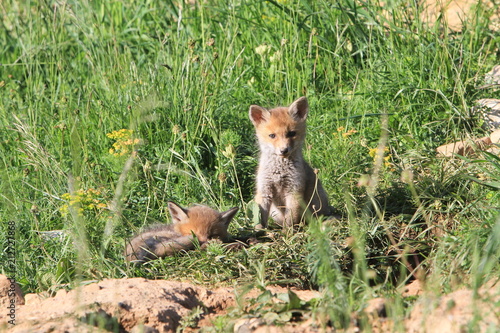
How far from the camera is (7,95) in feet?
23.8

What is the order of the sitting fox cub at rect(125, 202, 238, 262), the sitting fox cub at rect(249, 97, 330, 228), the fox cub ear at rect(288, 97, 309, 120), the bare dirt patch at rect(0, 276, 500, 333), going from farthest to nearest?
the fox cub ear at rect(288, 97, 309, 120)
the sitting fox cub at rect(249, 97, 330, 228)
the sitting fox cub at rect(125, 202, 238, 262)
the bare dirt patch at rect(0, 276, 500, 333)

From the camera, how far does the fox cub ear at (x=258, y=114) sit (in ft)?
18.9

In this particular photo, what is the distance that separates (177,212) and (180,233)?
0.54ft

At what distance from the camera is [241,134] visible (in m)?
6.51

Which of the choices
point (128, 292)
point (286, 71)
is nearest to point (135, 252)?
point (128, 292)

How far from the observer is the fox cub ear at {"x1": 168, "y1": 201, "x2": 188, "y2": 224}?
493cm

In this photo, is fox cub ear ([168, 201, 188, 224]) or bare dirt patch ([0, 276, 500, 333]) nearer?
bare dirt patch ([0, 276, 500, 333])

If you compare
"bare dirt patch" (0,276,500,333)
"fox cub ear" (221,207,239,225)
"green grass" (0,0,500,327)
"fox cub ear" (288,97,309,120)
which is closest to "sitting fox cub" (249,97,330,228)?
"fox cub ear" (288,97,309,120)

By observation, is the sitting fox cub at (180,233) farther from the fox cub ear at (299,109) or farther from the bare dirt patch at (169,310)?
the fox cub ear at (299,109)

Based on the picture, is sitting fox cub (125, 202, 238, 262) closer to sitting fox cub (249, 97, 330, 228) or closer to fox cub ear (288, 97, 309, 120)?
sitting fox cub (249, 97, 330, 228)

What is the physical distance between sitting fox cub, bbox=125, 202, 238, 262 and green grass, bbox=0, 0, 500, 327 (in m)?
0.12

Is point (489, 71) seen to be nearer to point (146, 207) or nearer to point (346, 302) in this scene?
point (146, 207)

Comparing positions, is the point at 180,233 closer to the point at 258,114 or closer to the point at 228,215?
the point at 228,215

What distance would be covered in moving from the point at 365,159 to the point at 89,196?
252 cm
